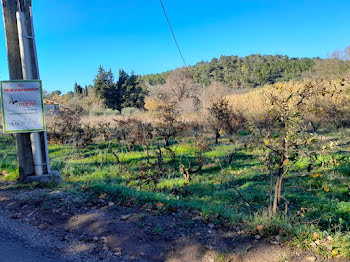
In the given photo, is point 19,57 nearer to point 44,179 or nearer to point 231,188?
point 44,179

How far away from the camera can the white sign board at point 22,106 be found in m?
5.20

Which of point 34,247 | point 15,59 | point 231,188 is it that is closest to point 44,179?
point 15,59

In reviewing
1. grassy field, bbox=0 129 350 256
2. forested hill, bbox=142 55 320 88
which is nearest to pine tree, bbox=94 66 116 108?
forested hill, bbox=142 55 320 88

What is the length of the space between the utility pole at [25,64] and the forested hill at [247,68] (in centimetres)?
4195

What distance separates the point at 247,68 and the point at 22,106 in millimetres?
55110

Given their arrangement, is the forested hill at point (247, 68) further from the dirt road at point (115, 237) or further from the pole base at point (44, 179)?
the dirt road at point (115, 237)

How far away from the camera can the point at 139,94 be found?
38.6 meters

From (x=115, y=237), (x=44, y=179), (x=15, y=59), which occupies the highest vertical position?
(x=15, y=59)

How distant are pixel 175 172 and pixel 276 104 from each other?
4.62 metres

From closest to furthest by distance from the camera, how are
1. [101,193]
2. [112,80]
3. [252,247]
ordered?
[252,247] → [101,193] → [112,80]

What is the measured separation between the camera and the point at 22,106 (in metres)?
5.31

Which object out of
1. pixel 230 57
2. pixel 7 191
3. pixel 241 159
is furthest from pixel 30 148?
pixel 230 57

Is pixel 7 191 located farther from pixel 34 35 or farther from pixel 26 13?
pixel 26 13

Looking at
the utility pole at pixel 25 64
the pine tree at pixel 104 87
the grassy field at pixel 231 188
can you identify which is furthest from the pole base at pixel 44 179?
the pine tree at pixel 104 87
